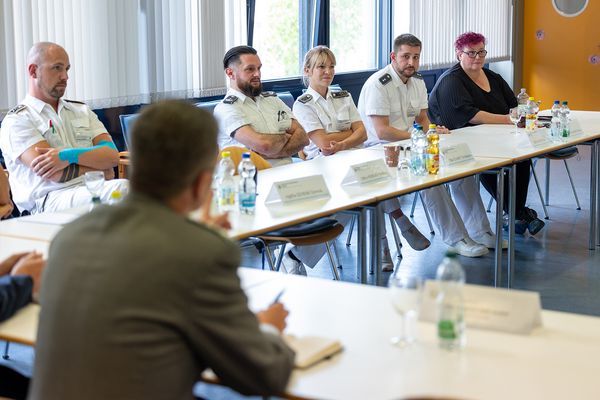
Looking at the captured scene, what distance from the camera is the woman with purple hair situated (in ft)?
22.6

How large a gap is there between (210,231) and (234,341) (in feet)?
0.71

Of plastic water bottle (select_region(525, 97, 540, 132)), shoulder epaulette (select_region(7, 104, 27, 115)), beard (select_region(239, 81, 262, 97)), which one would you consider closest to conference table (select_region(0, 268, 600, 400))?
shoulder epaulette (select_region(7, 104, 27, 115))

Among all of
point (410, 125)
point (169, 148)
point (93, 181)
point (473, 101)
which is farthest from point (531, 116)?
point (169, 148)

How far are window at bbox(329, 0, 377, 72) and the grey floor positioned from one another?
2290 mm

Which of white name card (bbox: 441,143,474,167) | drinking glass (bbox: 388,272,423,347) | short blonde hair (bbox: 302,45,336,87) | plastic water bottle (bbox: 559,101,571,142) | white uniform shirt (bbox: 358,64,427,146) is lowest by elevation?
drinking glass (bbox: 388,272,423,347)

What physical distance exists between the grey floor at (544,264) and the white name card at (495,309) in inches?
89.8

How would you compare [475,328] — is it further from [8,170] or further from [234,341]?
[8,170]

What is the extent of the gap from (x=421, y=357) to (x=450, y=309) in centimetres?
14

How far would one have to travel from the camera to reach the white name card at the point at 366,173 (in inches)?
180

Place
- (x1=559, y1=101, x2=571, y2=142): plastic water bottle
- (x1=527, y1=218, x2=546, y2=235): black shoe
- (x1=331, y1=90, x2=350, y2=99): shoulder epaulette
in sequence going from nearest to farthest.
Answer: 1. (x1=559, y1=101, x2=571, y2=142): plastic water bottle
2. (x1=331, y1=90, x2=350, y2=99): shoulder epaulette
3. (x1=527, y1=218, x2=546, y2=235): black shoe

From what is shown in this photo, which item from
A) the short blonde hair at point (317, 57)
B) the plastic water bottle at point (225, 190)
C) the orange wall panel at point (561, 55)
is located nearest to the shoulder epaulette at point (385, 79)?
the short blonde hair at point (317, 57)

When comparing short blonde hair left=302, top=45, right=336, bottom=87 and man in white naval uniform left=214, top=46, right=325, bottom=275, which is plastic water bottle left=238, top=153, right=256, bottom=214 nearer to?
man in white naval uniform left=214, top=46, right=325, bottom=275

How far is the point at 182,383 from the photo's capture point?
1.82m

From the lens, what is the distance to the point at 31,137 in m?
4.81
